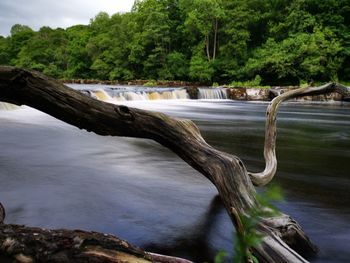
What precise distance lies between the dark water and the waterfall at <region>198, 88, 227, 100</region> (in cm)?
1762

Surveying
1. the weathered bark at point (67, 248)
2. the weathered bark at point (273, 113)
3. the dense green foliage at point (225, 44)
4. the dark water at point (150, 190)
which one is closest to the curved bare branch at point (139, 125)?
the dark water at point (150, 190)

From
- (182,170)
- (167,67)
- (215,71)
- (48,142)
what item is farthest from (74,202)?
(167,67)

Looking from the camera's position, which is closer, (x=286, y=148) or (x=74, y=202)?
(x=74, y=202)

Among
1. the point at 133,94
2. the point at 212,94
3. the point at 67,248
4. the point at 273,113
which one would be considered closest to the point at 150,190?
the point at 273,113

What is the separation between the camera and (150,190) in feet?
15.4

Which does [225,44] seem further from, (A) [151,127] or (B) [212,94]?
(A) [151,127]

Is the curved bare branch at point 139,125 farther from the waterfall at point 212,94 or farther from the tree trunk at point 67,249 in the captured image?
the waterfall at point 212,94

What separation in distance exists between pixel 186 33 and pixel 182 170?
1704 inches

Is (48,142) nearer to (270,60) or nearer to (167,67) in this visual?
(270,60)

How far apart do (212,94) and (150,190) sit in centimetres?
2242

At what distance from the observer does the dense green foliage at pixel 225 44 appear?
33.4 m

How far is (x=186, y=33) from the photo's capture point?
47.0 m

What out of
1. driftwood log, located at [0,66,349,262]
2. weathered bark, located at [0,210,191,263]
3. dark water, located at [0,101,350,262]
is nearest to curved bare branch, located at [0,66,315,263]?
driftwood log, located at [0,66,349,262]

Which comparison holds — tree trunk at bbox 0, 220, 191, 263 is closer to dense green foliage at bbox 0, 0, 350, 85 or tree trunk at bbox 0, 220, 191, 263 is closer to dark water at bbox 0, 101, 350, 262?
dark water at bbox 0, 101, 350, 262
